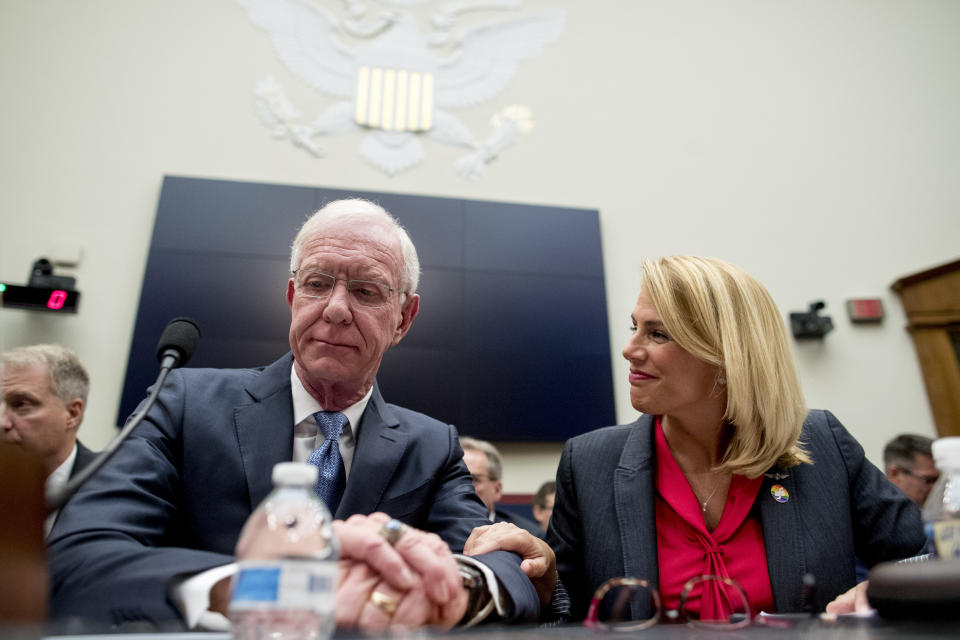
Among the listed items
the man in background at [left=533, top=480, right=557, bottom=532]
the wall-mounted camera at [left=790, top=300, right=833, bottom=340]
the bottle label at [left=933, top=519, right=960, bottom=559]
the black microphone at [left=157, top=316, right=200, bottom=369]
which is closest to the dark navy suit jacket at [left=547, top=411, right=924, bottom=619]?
the bottle label at [left=933, top=519, right=960, bottom=559]

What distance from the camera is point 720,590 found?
1407 millimetres

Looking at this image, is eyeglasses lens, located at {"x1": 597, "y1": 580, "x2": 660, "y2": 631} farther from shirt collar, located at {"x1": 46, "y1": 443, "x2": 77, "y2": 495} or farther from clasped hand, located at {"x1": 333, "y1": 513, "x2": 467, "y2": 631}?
shirt collar, located at {"x1": 46, "y1": 443, "x2": 77, "y2": 495}

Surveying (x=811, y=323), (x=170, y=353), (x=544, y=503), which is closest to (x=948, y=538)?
(x=170, y=353)

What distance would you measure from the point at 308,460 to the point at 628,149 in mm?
4343

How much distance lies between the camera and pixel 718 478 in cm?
162

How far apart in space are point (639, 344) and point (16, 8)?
17.0 ft

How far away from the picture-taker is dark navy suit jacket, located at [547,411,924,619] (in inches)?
56.4

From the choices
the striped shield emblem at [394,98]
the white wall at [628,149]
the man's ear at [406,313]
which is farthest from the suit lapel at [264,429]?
the striped shield emblem at [394,98]

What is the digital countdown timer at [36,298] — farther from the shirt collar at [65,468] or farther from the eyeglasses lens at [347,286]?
the eyeglasses lens at [347,286]

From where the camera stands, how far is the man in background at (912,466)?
130 inches

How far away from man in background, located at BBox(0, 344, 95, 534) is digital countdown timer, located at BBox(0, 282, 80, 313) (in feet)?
4.68

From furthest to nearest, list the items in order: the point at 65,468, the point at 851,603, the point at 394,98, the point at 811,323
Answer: the point at 394,98, the point at 811,323, the point at 65,468, the point at 851,603

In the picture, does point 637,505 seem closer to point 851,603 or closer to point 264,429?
point 851,603

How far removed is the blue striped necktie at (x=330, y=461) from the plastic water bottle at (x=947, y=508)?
1038mm
